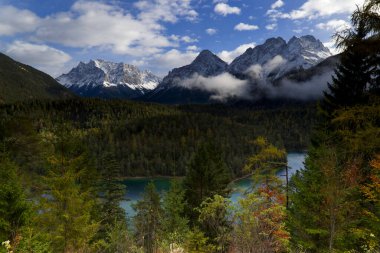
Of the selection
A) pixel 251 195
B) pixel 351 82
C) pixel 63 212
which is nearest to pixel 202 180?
pixel 63 212

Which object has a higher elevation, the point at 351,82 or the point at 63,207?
the point at 351,82

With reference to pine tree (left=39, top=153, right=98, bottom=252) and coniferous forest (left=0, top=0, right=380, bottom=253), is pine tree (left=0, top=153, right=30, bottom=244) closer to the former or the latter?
coniferous forest (left=0, top=0, right=380, bottom=253)

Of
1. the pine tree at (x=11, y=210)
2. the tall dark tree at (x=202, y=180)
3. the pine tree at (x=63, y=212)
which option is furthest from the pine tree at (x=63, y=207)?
the tall dark tree at (x=202, y=180)

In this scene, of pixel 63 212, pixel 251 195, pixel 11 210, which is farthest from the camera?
pixel 63 212

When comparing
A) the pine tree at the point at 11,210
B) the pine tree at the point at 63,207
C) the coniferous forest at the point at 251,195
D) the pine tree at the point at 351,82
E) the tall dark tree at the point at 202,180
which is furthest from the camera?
the tall dark tree at the point at 202,180

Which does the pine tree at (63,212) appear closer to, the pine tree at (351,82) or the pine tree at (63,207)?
the pine tree at (63,207)

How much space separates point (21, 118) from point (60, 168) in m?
20.5

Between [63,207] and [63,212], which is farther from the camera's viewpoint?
[63,207]

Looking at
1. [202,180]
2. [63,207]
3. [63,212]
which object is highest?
Answer: [63,207]

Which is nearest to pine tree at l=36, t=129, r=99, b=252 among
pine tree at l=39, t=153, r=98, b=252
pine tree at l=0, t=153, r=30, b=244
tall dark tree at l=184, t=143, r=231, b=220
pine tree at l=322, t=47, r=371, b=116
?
pine tree at l=39, t=153, r=98, b=252

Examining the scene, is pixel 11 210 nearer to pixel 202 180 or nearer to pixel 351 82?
pixel 351 82

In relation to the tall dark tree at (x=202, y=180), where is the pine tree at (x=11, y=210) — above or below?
above

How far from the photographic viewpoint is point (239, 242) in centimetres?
1184

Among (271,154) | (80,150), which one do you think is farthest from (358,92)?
(80,150)
